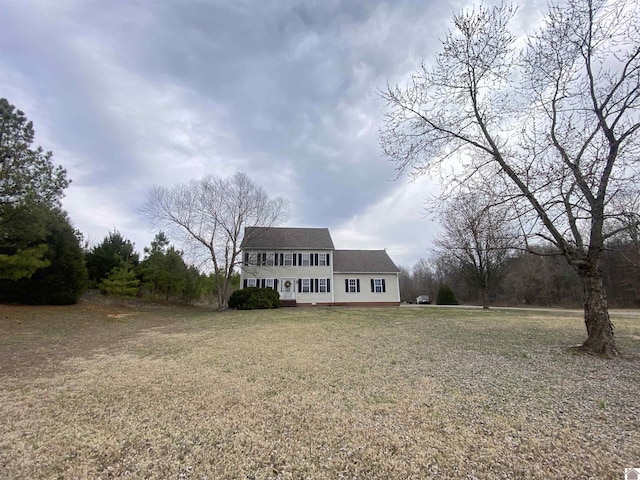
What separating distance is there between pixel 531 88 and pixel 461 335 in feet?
24.0

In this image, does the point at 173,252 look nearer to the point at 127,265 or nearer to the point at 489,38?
the point at 127,265

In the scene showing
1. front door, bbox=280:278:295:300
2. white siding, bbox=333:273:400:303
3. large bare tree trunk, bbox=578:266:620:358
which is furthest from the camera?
white siding, bbox=333:273:400:303

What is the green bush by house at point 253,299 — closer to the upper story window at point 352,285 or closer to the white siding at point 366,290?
the white siding at point 366,290

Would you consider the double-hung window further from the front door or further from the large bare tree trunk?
the large bare tree trunk

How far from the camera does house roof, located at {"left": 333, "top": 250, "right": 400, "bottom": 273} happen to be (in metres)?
26.4

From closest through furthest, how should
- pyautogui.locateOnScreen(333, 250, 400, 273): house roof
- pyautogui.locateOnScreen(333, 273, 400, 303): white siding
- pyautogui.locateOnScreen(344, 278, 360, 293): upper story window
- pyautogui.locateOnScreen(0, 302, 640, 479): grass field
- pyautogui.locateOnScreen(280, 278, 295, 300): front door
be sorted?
pyautogui.locateOnScreen(0, 302, 640, 479): grass field, pyautogui.locateOnScreen(280, 278, 295, 300): front door, pyautogui.locateOnScreen(333, 273, 400, 303): white siding, pyautogui.locateOnScreen(344, 278, 360, 293): upper story window, pyautogui.locateOnScreen(333, 250, 400, 273): house roof

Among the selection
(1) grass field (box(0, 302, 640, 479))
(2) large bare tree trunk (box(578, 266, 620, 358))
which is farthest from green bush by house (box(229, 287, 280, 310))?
(2) large bare tree trunk (box(578, 266, 620, 358))

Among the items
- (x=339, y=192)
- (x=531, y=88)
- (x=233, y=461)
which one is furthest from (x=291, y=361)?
(x=339, y=192)

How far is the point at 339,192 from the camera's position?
62.0ft

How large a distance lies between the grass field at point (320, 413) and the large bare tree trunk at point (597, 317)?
1.42ft

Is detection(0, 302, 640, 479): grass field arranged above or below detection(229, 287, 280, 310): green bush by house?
below

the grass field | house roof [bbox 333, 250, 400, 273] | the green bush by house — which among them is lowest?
the grass field

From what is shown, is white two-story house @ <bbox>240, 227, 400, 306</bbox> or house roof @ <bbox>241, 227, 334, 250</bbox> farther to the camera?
house roof @ <bbox>241, 227, 334, 250</bbox>

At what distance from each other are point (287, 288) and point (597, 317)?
20.7 meters
